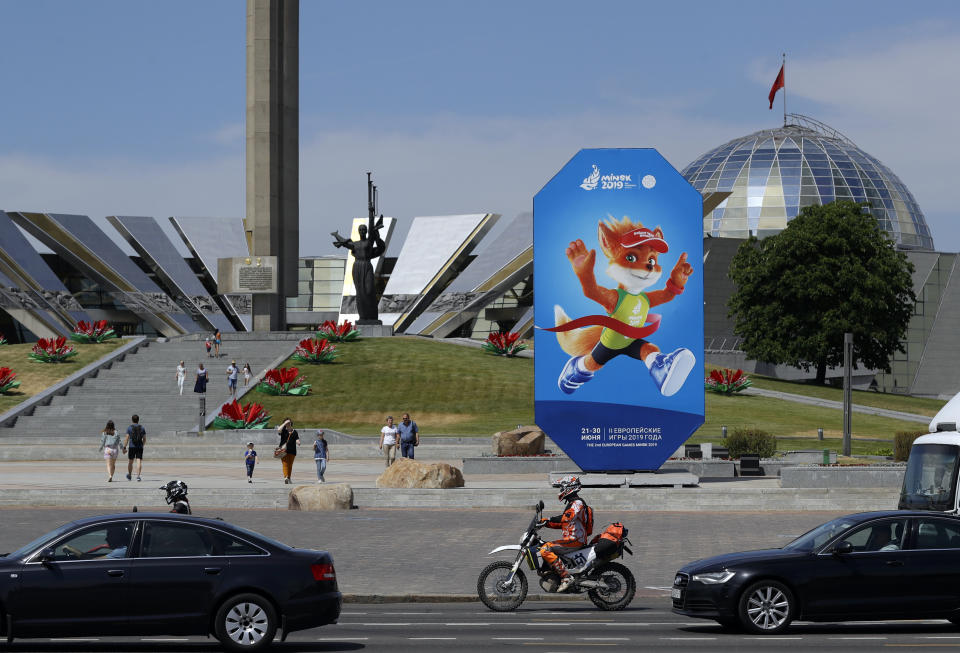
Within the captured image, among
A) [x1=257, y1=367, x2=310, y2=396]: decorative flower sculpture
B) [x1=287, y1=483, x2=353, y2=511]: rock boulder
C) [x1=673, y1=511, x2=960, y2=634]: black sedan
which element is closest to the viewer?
[x1=673, y1=511, x2=960, y2=634]: black sedan

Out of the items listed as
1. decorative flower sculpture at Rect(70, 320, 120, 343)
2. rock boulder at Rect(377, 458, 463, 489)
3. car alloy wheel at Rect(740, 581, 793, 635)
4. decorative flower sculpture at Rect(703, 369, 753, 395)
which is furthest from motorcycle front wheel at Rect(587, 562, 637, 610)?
decorative flower sculpture at Rect(70, 320, 120, 343)

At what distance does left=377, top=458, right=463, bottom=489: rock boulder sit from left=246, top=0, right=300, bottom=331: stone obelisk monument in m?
38.2

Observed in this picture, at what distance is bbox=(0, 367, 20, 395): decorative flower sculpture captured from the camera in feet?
165

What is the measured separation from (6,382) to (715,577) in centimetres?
4288

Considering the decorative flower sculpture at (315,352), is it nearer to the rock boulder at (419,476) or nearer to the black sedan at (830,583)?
the rock boulder at (419,476)

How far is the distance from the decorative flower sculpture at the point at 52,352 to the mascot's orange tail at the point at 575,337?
1386 inches

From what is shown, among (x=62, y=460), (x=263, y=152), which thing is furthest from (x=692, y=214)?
(x=263, y=152)

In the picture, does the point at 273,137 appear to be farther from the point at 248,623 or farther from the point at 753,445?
the point at 248,623

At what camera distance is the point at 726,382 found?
180 ft

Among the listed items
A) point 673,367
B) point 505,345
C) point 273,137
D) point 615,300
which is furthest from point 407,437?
point 273,137

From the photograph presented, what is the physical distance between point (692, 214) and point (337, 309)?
76878mm

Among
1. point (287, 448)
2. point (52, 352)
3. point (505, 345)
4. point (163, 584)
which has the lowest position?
point (163, 584)

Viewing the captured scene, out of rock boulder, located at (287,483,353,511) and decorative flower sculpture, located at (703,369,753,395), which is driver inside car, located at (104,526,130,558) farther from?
decorative flower sculpture, located at (703,369,753,395)

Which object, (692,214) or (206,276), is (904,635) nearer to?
(692,214)
